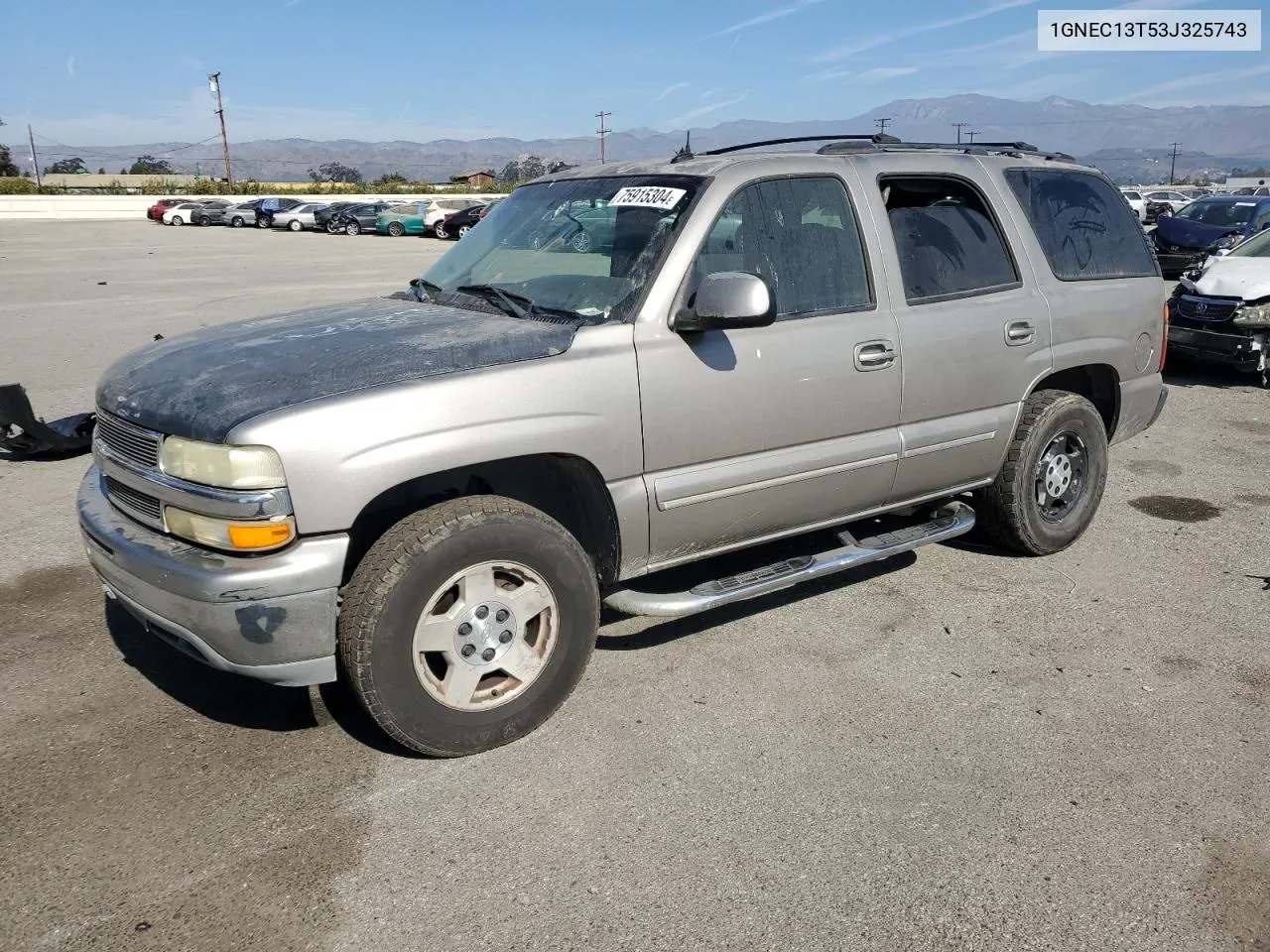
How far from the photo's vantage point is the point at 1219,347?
30.1 feet

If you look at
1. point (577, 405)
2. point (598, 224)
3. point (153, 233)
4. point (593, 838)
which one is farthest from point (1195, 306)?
point (153, 233)

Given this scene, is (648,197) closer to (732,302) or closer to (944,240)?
(732,302)

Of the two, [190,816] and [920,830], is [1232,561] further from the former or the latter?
[190,816]

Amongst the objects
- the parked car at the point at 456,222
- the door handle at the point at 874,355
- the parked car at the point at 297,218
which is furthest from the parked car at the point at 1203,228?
the parked car at the point at 297,218

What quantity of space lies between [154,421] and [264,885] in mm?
1424

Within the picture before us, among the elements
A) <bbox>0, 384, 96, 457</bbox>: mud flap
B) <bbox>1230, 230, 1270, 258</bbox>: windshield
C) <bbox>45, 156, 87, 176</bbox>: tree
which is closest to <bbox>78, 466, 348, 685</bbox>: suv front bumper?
<bbox>0, 384, 96, 457</bbox>: mud flap

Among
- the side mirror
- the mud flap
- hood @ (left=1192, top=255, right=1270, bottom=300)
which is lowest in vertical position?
the mud flap

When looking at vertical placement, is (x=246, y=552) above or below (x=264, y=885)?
above

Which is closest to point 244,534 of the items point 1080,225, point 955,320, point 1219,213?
point 955,320

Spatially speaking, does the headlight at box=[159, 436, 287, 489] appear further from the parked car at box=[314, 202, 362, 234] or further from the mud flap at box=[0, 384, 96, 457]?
the parked car at box=[314, 202, 362, 234]

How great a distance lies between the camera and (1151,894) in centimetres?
259

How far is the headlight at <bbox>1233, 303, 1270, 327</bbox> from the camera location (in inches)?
355

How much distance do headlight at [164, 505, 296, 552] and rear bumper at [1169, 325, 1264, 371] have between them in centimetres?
914

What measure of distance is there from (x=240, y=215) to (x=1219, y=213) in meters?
42.1
